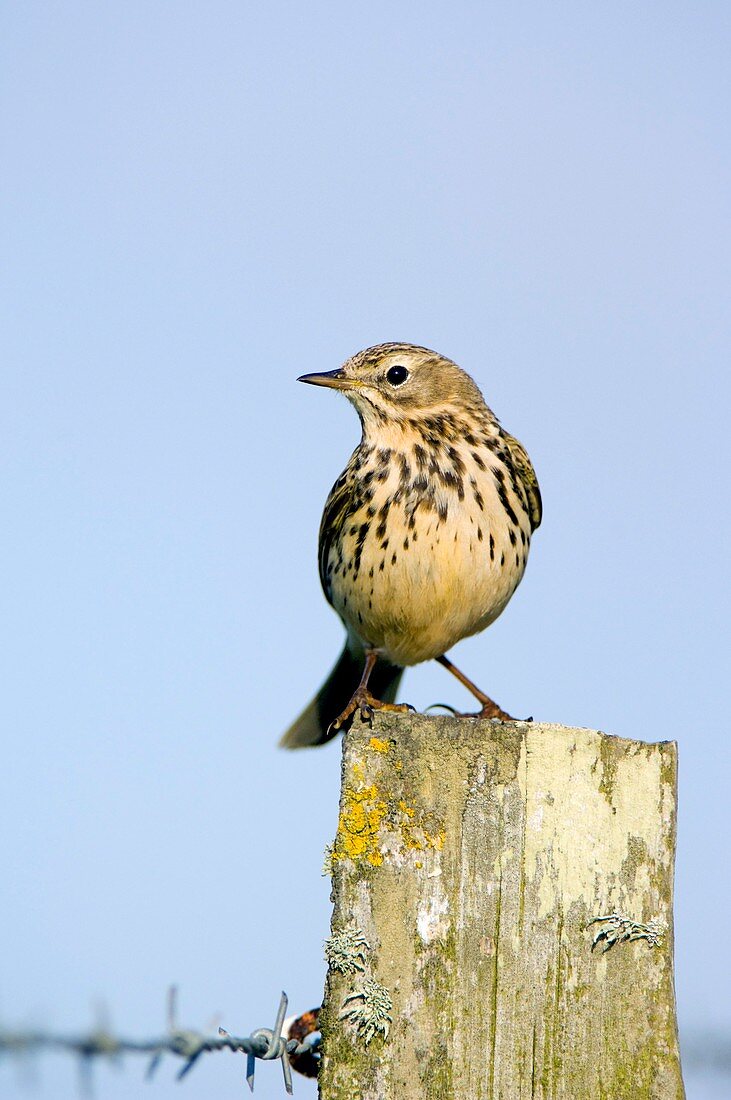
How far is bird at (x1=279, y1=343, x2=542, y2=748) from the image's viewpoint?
6.00 metres

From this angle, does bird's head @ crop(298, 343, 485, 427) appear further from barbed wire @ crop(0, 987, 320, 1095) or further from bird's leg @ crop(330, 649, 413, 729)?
barbed wire @ crop(0, 987, 320, 1095)

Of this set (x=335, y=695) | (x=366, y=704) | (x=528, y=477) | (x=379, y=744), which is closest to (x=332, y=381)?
(x=528, y=477)

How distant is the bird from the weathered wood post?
6.95 feet

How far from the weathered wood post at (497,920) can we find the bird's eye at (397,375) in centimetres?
390

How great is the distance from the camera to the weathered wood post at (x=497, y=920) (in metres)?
3.03

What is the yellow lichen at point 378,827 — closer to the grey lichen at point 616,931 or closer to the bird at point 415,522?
the grey lichen at point 616,931

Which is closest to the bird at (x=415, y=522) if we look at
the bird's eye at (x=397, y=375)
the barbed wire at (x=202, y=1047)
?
the bird's eye at (x=397, y=375)

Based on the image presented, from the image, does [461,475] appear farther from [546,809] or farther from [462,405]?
[546,809]

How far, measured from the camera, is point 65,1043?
3.59 meters

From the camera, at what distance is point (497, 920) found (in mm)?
3086

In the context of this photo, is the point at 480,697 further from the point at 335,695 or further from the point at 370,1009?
the point at 370,1009

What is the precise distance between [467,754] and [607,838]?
408 millimetres

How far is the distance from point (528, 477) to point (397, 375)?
3.05 feet

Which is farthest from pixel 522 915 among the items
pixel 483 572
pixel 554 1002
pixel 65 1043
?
pixel 483 572
